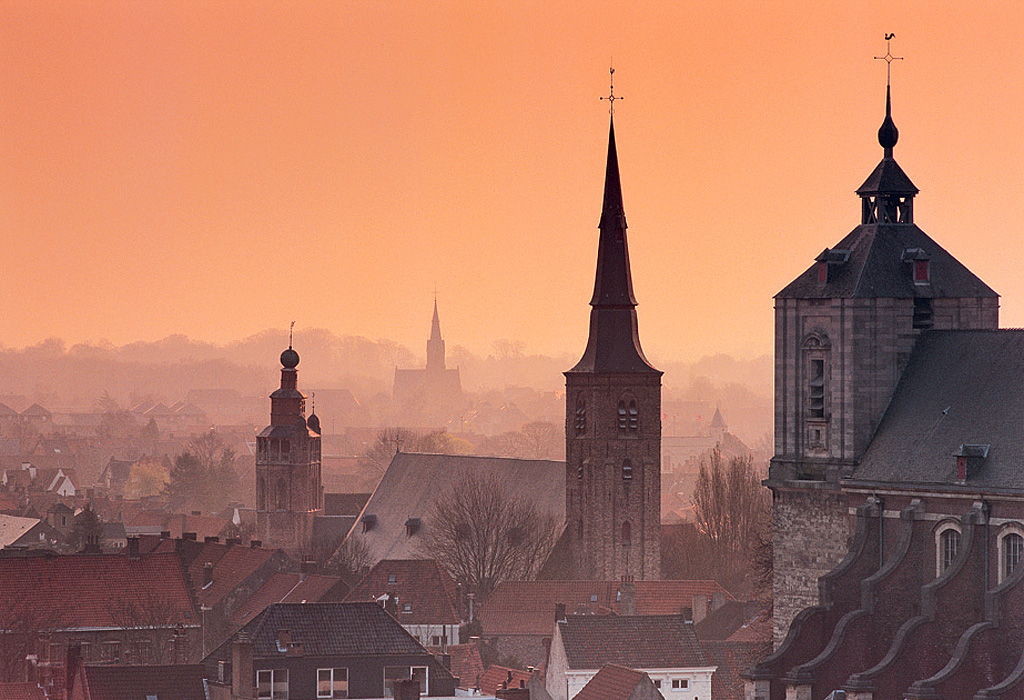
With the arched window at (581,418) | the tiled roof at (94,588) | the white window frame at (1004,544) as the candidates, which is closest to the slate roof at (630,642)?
the tiled roof at (94,588)

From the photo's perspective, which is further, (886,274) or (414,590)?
(414,590)

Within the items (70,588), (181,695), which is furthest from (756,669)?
(70,588)

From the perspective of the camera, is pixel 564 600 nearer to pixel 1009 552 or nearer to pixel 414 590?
pixel 414 590

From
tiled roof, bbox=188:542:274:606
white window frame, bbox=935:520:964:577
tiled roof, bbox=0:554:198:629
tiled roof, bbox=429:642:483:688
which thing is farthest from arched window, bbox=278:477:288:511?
white window frame, bbox=935:520:964:577

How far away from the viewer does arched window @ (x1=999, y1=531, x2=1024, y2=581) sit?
178 ft

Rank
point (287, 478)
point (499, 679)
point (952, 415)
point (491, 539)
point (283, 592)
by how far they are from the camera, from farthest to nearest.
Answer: point (287, 478), point (491, 539), point (283, 592), point (499, 679), point (952, 415)

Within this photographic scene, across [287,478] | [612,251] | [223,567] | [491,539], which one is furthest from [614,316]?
[287,478]

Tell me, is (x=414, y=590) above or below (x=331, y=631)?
above

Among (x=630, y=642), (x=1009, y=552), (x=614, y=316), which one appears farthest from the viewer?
(x=614, y=316)

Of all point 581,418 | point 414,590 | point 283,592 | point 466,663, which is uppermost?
point 581,418

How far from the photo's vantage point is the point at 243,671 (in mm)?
72812

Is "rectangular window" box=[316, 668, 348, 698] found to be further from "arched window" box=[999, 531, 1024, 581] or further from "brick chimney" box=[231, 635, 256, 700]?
"arched window" box=[999, 531, 1024, 581]

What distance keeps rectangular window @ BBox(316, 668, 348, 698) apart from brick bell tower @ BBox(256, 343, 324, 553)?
72.4 meters

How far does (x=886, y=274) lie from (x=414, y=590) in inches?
1893
